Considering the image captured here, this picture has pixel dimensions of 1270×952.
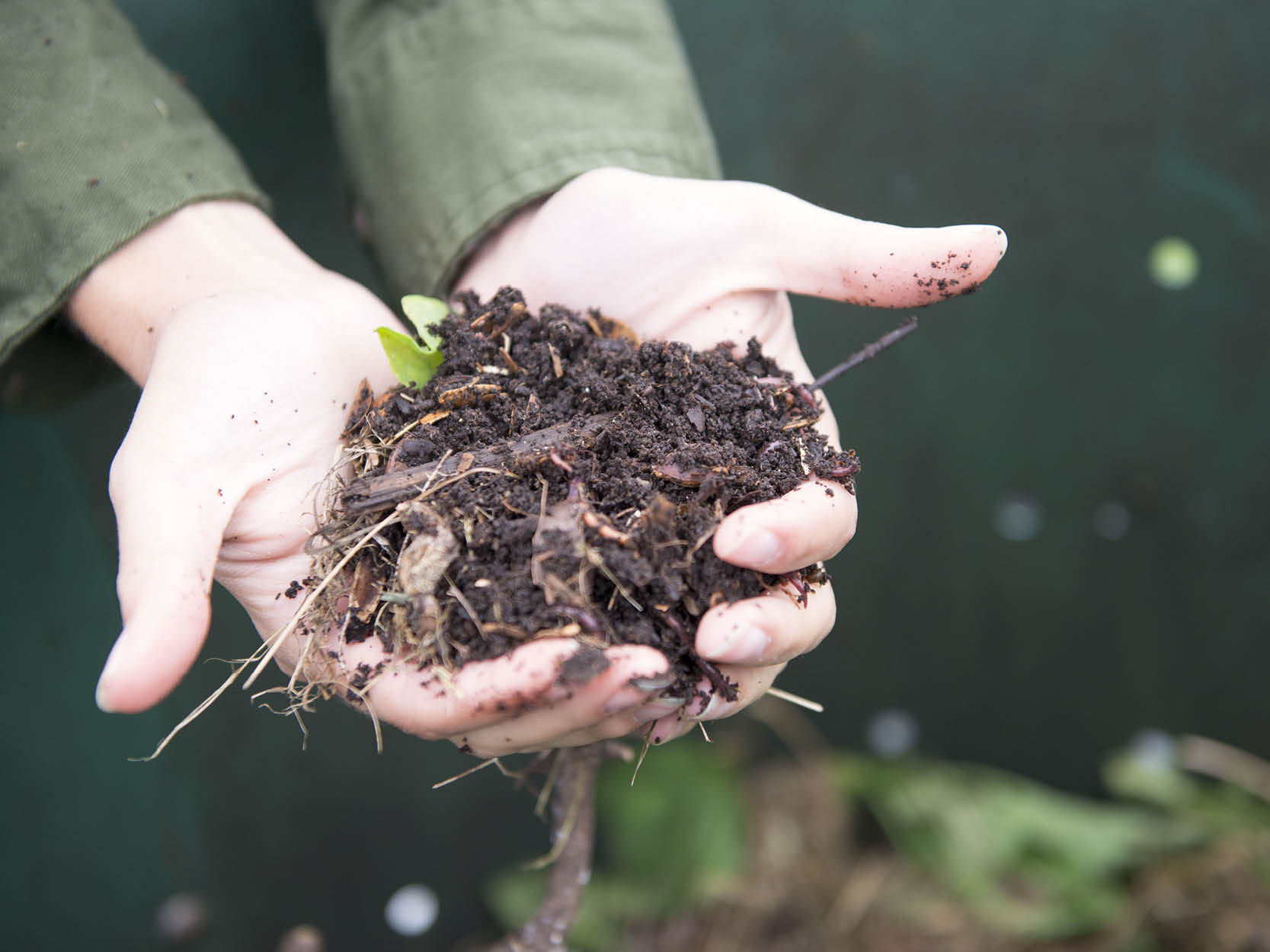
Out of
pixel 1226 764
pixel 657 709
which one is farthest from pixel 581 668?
pixel 1226 764

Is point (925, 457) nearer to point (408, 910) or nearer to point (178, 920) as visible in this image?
point (408, 910)

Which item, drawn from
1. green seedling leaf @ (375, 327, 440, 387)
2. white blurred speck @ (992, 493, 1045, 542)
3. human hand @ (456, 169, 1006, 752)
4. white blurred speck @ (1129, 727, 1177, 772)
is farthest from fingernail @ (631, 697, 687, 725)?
white blurred speck @ (1129, 727, 1177, 772)

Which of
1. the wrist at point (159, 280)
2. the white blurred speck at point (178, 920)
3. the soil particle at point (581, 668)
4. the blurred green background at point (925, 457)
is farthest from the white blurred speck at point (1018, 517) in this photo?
the white blurred speck at point (178, 920)

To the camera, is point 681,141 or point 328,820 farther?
point 328,820

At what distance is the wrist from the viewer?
1508mm

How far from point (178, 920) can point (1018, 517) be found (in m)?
2.71

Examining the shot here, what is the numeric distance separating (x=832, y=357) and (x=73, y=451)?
2.05m

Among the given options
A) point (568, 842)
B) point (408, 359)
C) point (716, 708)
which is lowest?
point (568, 842)

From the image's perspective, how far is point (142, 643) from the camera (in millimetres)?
1032

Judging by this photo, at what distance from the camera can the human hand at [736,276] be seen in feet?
3.86

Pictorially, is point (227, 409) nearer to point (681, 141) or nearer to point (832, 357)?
point (681, 141)

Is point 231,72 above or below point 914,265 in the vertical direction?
above

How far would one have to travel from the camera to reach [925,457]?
262 centimetres

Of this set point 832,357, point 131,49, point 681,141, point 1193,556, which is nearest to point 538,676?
point 681,141
